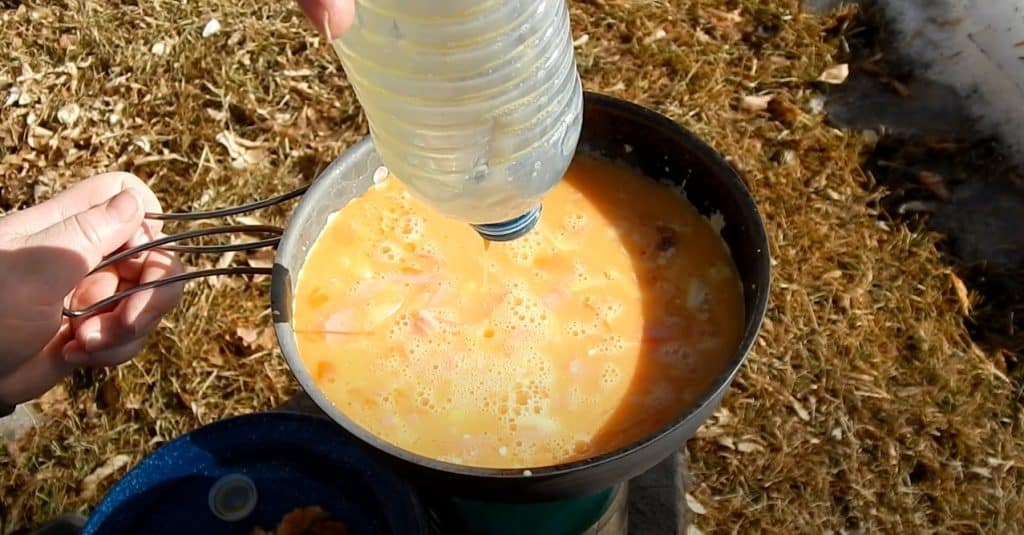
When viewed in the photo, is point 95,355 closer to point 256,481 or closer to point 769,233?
point 256,481

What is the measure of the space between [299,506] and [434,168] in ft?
3.14

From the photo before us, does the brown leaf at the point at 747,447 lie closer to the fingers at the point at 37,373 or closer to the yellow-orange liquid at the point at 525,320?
the yellow-orange liquid at the point at 525,320

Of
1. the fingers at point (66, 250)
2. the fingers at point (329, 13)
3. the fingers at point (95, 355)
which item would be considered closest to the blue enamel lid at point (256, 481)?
the fingers at point (95, 355)

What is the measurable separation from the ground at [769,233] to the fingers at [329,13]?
1973mm

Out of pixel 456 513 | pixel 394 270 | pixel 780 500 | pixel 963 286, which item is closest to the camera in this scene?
pixel 394 270

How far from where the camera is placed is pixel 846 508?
2.84 metres

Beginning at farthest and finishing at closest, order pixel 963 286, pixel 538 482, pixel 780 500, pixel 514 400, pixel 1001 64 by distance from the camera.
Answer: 1. pixel 1001 64
2. pixel 963 286
3. pixel 780 500
4. pixel 514 400
5. pixel 538 482

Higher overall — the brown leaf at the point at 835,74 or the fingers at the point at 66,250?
the fingers at the point at 66,250

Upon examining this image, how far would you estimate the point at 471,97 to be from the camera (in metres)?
1.55

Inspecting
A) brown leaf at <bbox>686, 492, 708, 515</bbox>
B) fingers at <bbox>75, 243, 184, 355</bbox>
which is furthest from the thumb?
brown leaf at <bbox>686, 492, 708, 515</bbox>

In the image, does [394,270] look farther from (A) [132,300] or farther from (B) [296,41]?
(B) [296,41]

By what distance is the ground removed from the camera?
288cm

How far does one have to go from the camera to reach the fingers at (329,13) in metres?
1.19

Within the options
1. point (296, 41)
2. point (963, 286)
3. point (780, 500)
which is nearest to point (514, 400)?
point (780, 500)
